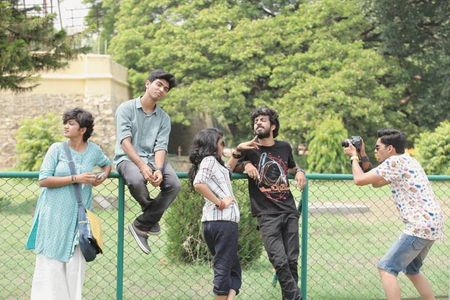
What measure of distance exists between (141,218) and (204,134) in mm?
709

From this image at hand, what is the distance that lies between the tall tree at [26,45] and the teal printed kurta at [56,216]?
7600 mm

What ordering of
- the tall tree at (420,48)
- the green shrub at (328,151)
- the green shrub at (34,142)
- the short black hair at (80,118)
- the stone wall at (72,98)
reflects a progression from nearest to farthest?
the short black hair at (80,118), the green shrub at (34,142), the green shrub at (328,151), the tall tree at (420,48), the stone wall at (72,98)

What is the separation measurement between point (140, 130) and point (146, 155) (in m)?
0.18

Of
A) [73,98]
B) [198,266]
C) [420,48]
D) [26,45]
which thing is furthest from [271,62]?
[198,266]

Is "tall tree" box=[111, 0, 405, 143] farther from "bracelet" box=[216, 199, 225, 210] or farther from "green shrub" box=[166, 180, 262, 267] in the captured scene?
"bracelet" box=[216, 199, 225, 210]

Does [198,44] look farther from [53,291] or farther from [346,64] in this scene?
[53,291]

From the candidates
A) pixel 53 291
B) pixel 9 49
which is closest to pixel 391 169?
pixel 53 291

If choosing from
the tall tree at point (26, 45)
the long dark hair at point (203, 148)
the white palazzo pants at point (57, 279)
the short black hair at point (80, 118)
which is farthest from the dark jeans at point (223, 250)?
the tall tree at point (26, 45)

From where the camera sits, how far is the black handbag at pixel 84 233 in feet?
13.0

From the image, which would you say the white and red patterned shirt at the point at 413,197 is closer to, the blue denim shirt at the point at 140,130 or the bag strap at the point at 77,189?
the blue denim shirt at the point at 140,130

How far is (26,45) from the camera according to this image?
1154 centimetres

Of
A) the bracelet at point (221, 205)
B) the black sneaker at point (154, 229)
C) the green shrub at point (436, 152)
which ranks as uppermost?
the bracelet at point (221, 205)

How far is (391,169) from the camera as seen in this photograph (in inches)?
175

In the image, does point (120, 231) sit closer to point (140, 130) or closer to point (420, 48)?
point (140, 130)
